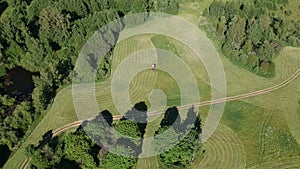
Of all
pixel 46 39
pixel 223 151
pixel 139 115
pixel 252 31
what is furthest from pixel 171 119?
pixel 46 39

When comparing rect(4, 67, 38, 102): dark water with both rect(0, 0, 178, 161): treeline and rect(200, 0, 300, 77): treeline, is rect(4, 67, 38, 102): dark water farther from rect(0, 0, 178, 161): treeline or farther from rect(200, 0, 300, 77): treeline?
rect(200, 0, 300, 77): treeline

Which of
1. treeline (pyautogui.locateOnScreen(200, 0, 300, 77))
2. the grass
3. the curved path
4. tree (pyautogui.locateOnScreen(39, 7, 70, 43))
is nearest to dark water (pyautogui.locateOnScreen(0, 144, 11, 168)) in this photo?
the curved path

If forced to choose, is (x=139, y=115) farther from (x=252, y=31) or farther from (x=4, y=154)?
(x=252, y=31)

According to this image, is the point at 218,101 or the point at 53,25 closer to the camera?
the point at 218,101

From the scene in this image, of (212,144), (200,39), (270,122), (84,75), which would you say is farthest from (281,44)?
(84,75)

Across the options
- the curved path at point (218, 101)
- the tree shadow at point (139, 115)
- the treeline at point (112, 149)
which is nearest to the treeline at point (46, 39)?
the curved path at point (218, 101)

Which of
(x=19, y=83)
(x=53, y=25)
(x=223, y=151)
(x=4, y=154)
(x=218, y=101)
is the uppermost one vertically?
(x=218, y=101)

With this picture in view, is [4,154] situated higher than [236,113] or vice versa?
[236,113]

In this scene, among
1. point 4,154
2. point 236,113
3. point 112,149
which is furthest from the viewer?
point 236,113
